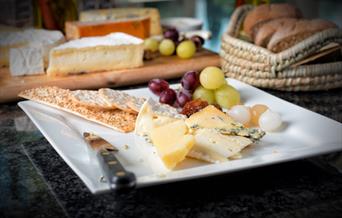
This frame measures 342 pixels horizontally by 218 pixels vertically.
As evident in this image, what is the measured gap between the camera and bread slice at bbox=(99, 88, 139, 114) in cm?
105

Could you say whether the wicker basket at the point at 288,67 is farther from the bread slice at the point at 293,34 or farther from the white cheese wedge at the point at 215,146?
the white cheese wedge at the point at 215,146

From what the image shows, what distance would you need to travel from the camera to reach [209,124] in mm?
907

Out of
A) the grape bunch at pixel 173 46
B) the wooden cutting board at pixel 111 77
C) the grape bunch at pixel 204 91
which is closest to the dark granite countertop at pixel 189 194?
the grape bunch at pixel 204 91

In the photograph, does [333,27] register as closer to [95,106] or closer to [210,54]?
[210,54]

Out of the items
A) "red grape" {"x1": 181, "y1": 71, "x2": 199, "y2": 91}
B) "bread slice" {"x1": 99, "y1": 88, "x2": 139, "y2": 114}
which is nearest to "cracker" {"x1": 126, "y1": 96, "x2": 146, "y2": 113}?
"bread slice" {"x1": 99, "y1": 88, "x2": 139, "y2": 114}

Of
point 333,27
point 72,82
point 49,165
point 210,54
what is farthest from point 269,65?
point 49,165

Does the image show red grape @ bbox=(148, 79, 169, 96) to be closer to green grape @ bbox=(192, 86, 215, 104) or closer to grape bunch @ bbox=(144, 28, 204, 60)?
green grape @ bbox=(192, 86, 215, 104)

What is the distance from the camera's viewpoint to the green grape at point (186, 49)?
1.49 metres

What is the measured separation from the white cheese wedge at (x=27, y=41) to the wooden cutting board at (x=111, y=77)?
6cm

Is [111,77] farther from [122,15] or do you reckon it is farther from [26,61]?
[122,15]

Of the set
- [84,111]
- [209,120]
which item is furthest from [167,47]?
[209,120]

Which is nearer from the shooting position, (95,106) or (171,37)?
(95,106)

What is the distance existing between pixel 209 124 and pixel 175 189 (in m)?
0.15

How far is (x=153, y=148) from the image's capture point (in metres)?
0.89
